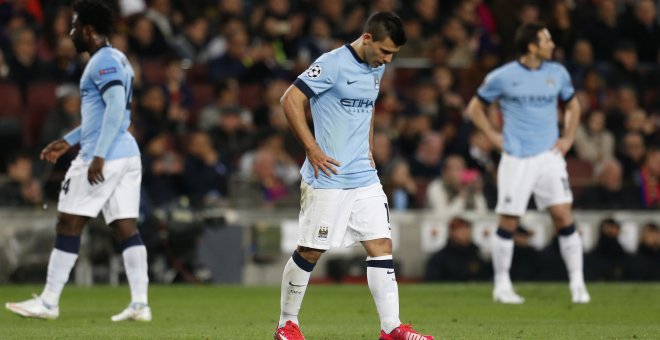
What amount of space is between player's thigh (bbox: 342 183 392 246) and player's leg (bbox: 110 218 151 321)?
8.79 ft

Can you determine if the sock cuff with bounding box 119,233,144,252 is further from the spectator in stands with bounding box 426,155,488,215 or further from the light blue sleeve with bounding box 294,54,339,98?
the spectator in stands with bounding box 426,155,488,215

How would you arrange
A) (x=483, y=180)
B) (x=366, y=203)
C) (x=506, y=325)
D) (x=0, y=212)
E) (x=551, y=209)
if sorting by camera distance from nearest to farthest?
(x=366, y=203)
(x=506, y=325)
(x=551, y=209)
(x=0, y=212)
(x=483, y=180)

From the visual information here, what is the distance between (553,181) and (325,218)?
4.98 meters

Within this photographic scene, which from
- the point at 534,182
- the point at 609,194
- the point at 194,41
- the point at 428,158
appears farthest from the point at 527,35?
the point at 194,41

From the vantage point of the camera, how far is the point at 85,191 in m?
10.2

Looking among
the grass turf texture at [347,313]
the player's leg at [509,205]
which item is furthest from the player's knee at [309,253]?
the player's leg at [509,205]

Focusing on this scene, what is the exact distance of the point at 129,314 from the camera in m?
10.4

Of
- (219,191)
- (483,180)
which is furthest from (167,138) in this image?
(483,180)

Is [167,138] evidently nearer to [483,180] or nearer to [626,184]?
[483,180]

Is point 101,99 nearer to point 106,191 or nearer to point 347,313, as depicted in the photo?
point 106,191

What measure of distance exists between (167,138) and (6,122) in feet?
7.59

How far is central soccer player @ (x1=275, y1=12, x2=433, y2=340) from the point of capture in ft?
26.7

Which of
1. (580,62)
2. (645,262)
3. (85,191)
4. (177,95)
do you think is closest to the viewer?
(85,191)

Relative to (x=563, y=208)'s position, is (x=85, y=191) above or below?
above
